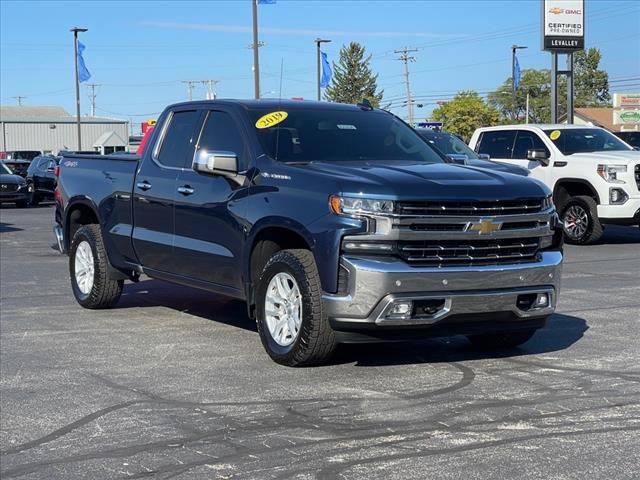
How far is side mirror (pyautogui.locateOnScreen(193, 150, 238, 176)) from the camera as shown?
7.28 metres

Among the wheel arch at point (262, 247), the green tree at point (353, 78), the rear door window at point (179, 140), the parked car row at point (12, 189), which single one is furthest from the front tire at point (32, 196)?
the green tree at point (353, 78)

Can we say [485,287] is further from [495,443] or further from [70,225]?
[70,225]

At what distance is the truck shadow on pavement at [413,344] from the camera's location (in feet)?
23.7

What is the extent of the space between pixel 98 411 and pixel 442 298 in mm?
2256

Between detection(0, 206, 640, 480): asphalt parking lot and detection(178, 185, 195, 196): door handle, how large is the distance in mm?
1213

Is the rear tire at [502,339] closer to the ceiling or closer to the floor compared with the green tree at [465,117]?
closer to the floor

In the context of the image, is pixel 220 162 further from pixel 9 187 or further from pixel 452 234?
pixel 9 187

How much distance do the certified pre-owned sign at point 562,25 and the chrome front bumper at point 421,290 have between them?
2194 cm

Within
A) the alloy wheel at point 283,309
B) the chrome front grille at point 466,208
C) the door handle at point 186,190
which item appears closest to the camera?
the chrome front grille at point 466,208

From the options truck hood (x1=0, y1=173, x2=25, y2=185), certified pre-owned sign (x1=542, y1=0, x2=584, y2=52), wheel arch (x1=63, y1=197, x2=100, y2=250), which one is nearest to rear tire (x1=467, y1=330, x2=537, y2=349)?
wheel arch (x1=63, y1=197, x2=100, y2=250)

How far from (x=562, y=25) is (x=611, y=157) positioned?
13202mm

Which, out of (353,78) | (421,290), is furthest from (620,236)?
(353,78)

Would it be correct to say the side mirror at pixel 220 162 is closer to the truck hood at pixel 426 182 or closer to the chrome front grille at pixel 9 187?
the truck hood at pixel 426 182

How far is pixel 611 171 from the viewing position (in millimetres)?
15352
